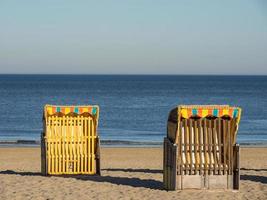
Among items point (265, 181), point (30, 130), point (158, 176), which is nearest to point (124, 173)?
point (158, 176)

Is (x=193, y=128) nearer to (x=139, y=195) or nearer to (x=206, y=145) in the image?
(x=206, y=145)

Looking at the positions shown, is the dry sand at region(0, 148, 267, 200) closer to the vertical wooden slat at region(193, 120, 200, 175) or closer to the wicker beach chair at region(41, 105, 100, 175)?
the wicker beach chair at region(41, 105, 100, 175)

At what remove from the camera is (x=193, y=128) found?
13.5 m

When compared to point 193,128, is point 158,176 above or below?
below

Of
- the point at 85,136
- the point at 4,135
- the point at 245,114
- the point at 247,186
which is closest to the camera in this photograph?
the point at 247,186

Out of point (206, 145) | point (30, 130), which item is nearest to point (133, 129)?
point (30, 130)

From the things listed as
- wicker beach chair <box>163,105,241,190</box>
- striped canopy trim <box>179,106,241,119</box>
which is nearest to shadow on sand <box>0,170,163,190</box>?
wicker beach chair <box>163,105,241,190</box>

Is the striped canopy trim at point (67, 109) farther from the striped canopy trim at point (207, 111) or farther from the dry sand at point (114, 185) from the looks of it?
the striped canopy trim at point (207, 111)

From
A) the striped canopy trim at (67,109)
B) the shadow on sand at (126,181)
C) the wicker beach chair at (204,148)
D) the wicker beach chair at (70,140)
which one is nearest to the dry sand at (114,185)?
the shadow on sand at (126,181)

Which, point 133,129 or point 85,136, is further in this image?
point 133,129

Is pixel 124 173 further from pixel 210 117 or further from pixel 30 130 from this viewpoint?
pixel 30 130

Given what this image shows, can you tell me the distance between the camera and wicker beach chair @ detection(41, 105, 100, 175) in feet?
50.6

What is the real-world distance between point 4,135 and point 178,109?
28334 mm

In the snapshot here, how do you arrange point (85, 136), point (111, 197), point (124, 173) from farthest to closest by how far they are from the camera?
point (124, 173) → point (85, 136) → point (111, 197)
